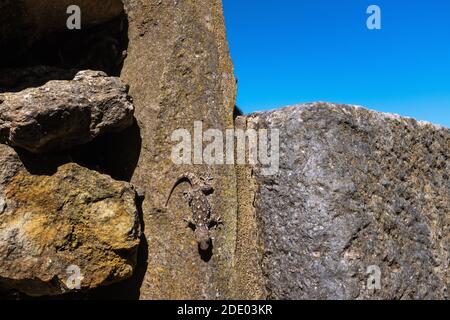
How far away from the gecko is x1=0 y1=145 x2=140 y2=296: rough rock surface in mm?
475

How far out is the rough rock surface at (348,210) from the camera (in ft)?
11.4

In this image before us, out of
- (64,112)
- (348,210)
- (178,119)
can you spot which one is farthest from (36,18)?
(348,210)

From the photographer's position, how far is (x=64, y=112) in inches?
148

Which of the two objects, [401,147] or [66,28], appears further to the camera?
[66,28]

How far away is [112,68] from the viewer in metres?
4.90

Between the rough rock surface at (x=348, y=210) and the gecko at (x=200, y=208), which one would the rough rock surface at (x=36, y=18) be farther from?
the rough rock surface at (x=348, y=210)

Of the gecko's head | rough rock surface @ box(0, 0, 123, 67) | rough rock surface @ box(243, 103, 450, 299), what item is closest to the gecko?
the gecko's head

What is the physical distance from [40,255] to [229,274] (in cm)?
153

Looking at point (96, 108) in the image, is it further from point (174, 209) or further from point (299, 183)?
point (299, 183)

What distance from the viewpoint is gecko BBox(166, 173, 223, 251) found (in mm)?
3906

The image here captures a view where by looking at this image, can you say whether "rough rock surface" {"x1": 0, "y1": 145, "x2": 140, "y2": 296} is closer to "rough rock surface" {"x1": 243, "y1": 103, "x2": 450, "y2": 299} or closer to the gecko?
the gecko

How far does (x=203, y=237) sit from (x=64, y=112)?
1.52 metres
